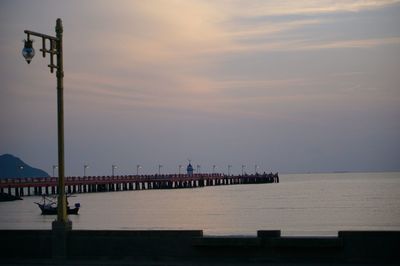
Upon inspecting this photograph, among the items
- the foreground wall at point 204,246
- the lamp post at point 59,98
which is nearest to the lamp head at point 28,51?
the lamp post at point 59,98

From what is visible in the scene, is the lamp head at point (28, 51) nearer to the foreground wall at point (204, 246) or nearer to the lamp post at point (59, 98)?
the lamp post at point (59, 98)

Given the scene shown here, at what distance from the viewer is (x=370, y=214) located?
81.6 m

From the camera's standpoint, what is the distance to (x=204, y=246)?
17.6m

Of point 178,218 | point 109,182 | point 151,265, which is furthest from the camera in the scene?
point 109,182

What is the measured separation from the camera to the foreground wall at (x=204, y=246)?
1656 cm

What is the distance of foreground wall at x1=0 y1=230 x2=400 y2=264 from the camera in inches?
652

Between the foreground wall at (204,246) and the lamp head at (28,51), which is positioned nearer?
the foreground wall at (204,246)

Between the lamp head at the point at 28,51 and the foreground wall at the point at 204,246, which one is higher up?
the lamp head at the point at 28,51

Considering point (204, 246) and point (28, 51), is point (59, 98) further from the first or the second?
point (204, 246)

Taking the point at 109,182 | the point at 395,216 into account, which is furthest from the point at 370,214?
the point at 109,182

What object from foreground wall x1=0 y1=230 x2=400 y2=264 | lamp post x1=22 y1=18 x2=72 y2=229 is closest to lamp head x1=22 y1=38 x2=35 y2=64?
lamp post x1=22 y1=18 x2=72 y2=229

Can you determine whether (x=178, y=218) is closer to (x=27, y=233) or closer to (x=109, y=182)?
(x=27, y=233)

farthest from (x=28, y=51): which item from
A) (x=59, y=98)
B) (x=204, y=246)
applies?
(x=204, y=246)

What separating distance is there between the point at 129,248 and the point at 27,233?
117 inches
